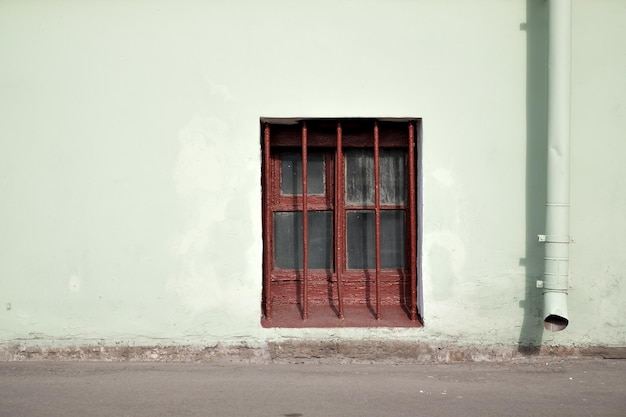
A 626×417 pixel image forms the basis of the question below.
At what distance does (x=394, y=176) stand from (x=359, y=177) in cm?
29

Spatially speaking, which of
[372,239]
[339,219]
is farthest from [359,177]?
[372,239]

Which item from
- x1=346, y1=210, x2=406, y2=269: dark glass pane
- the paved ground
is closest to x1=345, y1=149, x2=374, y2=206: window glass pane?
x1=346, y1=210, x2=406, y2=269: dark glass pane

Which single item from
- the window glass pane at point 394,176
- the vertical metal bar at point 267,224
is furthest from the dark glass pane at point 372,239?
the vertical metal bar at point 267,224

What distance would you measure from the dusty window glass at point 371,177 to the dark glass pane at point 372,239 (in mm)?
108

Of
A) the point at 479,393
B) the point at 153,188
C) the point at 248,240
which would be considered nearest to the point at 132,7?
the point at 153,188

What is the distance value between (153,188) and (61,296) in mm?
1115

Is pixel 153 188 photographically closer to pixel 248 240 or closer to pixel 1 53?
pixel 248 240

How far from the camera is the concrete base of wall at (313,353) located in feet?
22.3

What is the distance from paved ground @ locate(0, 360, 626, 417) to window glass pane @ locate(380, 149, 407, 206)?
1394 mm

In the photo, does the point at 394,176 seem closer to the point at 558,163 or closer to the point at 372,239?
the point at 372,239

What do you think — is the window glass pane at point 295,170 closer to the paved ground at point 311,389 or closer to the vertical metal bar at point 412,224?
the vertical metal bar at point 412,224

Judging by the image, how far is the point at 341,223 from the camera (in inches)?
278

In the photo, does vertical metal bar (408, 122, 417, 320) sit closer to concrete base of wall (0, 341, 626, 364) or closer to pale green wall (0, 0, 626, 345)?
pale green wall (0, 0, 626, 345)

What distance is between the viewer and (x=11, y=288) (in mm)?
6809
